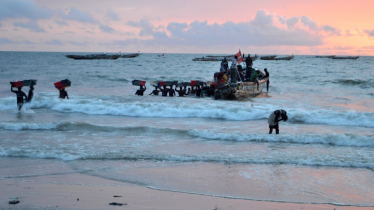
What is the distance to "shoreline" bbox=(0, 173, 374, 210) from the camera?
5.63 meters

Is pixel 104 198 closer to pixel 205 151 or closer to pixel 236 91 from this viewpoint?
pixel 205 151

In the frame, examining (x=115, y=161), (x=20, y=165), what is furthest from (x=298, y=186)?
(x=20, y=165)

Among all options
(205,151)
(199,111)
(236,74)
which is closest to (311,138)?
(205,151)

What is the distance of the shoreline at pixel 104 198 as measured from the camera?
5.63 metres

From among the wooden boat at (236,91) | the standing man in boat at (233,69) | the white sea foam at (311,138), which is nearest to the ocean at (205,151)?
the white sea foam at (311,138)

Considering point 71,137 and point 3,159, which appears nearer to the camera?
point 3,159

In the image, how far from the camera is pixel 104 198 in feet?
19.5

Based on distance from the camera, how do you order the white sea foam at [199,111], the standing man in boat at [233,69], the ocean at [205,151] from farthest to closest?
the standing man in boat at [233,69] < the white sea foam at [199,111] < the ocean at [205,151]

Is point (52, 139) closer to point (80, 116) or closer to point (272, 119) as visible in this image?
point (80, 116)

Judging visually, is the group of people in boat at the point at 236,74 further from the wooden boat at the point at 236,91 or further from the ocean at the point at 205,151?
the ocean at the point at 205,151

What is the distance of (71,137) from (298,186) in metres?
6.64

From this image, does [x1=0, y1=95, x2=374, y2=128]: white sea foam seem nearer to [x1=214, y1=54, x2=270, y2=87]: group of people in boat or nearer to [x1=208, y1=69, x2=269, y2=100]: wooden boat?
[x1=208, y1=69, x2=269, y2=100]: wooden boat

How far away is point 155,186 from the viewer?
667 centimetres

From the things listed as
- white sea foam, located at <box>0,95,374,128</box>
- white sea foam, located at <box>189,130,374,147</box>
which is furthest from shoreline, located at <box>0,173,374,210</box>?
white sea foam, located at <box>0,95,374,128</box>
